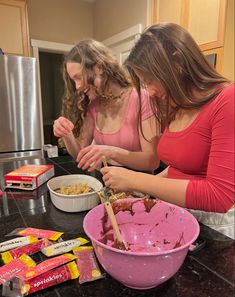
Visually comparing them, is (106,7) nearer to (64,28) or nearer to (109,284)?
(64,28)

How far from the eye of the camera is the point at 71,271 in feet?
1.75

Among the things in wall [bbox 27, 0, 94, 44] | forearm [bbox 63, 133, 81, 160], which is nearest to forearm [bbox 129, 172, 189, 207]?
forearm [bbox 63, 133, 81, 160]

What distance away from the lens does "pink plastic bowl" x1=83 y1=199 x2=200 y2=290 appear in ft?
1.45

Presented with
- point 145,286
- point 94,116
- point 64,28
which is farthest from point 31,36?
point 145,286

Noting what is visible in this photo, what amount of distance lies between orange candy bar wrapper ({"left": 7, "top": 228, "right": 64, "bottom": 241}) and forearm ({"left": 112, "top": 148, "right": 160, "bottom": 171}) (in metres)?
0.50

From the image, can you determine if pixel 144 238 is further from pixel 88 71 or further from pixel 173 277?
pixel 88 71

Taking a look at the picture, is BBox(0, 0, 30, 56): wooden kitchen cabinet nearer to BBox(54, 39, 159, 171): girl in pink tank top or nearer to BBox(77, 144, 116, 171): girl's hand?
BBox(54, 39, 159, 171): girl in pink tank top

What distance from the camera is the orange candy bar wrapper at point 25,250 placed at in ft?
1.94

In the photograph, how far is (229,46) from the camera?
5.65ft

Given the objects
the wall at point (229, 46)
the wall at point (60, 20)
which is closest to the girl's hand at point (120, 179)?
the wall at point (229, 46)

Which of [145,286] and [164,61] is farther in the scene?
[164,61]

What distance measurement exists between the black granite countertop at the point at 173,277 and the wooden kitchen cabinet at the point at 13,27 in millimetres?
2273

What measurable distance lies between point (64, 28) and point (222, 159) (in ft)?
10.5

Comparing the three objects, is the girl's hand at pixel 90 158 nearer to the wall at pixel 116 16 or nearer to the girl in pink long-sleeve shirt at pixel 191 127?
the girl in pink long-sleeve shirt at pixel 191 127
